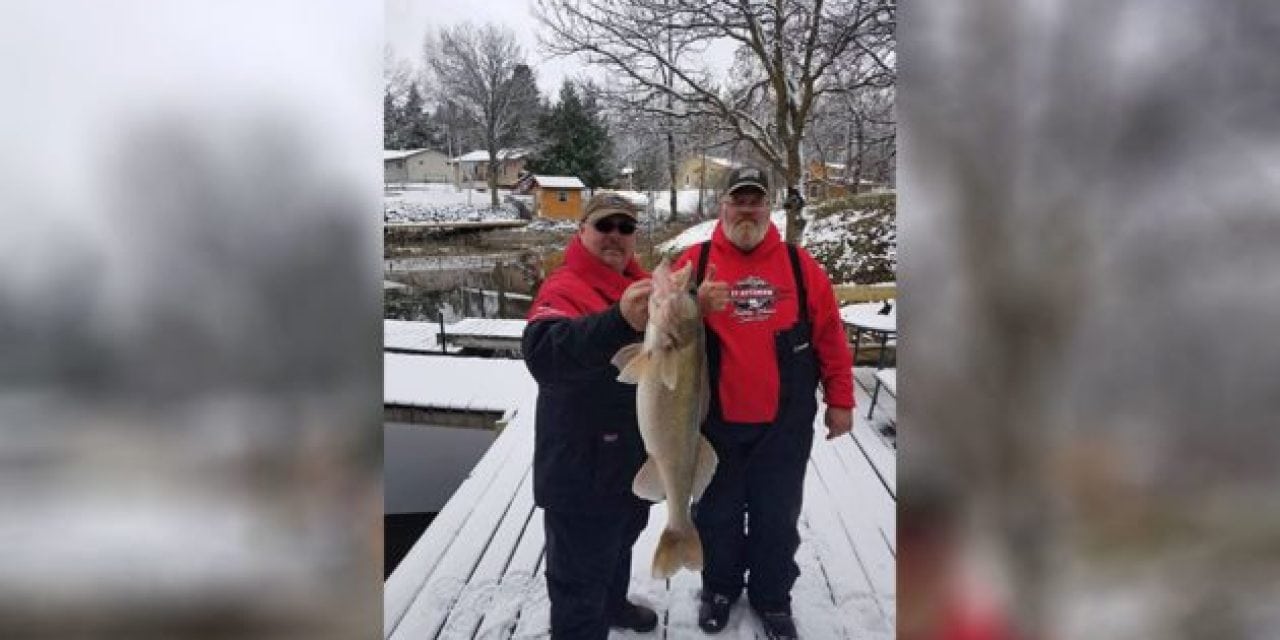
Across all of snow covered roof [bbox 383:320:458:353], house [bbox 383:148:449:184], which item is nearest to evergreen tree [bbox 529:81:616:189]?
house [bbox 383:148:449:184]

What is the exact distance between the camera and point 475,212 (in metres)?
2.44

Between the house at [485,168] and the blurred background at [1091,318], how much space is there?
5.62ft

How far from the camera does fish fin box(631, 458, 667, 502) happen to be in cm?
184

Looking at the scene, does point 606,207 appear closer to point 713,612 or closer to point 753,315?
point 753,315

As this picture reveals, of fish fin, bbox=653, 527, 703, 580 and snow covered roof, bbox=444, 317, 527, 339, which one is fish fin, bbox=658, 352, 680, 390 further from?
snow covered roof, bbox=444, 317, 527, 339

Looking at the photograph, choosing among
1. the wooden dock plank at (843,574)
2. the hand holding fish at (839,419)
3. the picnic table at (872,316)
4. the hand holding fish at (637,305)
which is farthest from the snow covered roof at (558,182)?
the wooden dock plank at (843,574)

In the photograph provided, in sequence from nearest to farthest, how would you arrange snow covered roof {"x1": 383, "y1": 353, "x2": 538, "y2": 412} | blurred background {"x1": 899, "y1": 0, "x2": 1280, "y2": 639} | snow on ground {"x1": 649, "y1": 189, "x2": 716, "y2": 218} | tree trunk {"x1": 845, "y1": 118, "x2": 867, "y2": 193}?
blurred background {"x1": 899, "y1": 0, "x2": 1280, "y2": 639}, tree trunk {"x1": 845, "y1": 118, "x2": 867, "y2": 193}, snow on ground {"x1": 649, "y1": 189, "x2": 716, "y2": 218}, snow covered roof {"x1": 383, "y1": 353, "x2": 538, "y2": 412}

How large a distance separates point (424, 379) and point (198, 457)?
14.9ft

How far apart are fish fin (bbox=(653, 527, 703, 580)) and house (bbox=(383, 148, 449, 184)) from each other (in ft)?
4.77

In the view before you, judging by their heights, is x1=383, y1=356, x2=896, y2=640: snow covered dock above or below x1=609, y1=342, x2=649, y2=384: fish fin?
below

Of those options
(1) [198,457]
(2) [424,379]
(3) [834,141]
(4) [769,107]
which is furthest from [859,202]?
(2) [424,379]

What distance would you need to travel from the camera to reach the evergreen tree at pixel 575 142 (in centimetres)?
231

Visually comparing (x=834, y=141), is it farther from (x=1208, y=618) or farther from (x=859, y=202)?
(x=1208, y=618)

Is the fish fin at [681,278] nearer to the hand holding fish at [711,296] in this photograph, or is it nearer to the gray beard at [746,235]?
the hand holding fish at [711,296]
